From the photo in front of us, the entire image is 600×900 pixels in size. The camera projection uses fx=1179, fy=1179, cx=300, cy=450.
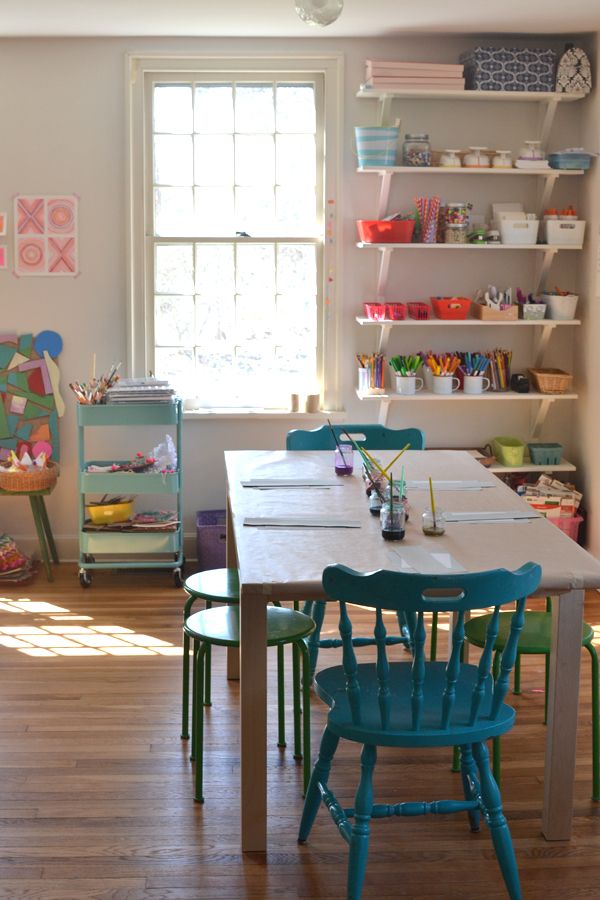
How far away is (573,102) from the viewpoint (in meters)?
5.98

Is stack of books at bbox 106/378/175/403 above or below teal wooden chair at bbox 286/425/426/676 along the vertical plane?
above

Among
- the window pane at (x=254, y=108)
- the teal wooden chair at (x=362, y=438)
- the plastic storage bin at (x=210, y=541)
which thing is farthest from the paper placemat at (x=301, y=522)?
the window pane at (x=254, y=108)

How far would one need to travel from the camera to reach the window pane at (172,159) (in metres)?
6.00

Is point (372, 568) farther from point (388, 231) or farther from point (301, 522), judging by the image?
point (388, 231)

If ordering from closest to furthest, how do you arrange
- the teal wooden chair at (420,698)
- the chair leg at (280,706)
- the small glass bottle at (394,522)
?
the teal wooden chair at (420,698) → the small glass bottle at (394,522) → the chair leg at (280,706)

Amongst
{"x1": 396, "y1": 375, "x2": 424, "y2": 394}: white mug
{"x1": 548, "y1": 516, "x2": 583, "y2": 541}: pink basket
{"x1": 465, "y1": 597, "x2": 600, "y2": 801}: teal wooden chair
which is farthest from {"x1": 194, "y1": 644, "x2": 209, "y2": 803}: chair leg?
{"x1": 548, "y1": 516, "x2": 583, "y2": 541}: pink basket

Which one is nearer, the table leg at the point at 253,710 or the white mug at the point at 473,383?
the table leg at the point at 253,710

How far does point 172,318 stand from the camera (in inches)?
241

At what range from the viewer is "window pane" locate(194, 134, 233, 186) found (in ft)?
19.7

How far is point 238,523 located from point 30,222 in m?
3.10

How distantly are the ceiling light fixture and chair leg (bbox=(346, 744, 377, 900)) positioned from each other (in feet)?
7.15

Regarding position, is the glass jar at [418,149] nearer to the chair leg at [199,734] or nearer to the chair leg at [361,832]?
the chair leg at [199,734]

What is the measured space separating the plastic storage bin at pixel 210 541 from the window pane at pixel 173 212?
1481 mm

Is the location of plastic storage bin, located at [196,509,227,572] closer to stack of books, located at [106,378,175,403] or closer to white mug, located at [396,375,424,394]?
stack of books, located at [106,378,175,403]
